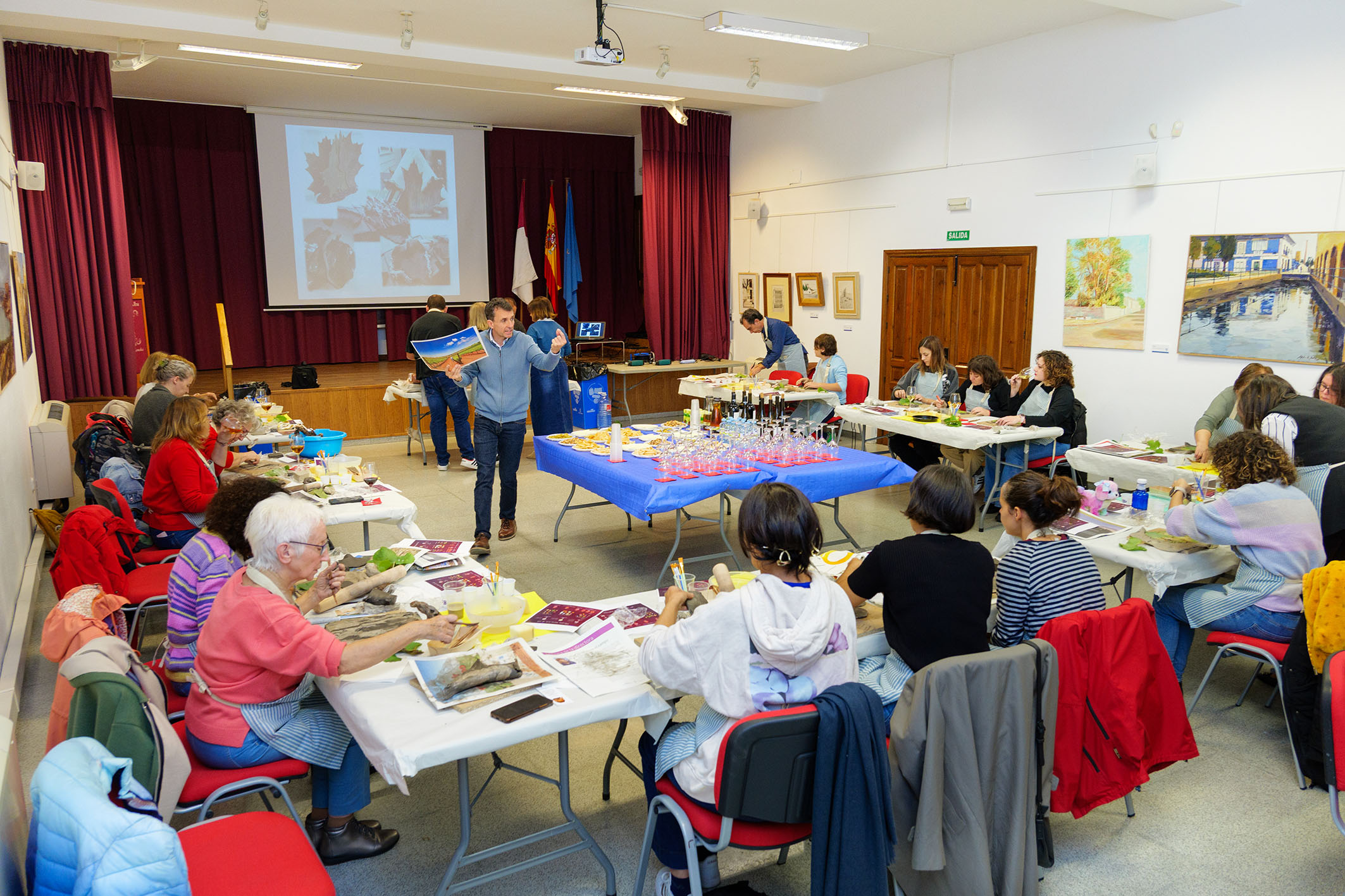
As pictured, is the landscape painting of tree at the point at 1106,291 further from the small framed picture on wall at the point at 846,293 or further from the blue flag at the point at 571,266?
the blue flag at the point at 571,266

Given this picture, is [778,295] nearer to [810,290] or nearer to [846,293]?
[810,290]

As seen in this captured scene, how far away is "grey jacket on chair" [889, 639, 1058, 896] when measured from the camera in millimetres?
2178

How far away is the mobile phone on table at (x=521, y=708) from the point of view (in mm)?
2191

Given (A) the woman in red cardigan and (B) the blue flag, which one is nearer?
(A) the woman in red cardigan

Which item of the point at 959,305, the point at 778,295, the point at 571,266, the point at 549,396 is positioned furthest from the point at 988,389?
the point at 571,266

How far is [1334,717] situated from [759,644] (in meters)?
1.49

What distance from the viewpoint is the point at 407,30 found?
23.0 ft

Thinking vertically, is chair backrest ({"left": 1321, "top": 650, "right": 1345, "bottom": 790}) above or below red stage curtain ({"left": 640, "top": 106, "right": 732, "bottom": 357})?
below

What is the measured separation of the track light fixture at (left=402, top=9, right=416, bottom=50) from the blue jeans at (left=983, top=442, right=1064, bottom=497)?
5480 mm

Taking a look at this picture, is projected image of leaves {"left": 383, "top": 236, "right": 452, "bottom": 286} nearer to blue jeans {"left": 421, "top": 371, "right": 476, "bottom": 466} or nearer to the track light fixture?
blue jeans {"left": 421, "top": 371, "right": 476, "bottom": 466}

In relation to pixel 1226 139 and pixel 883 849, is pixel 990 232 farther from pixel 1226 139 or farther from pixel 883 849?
pixel 883 849

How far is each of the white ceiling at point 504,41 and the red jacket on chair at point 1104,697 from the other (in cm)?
523

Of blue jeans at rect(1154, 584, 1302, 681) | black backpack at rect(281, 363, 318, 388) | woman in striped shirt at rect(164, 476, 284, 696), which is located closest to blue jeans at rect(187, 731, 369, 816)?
woman in striped shirt at rect(164, 476, 284, 696)

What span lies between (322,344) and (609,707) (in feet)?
35.2
